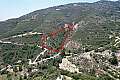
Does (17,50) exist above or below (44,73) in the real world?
below

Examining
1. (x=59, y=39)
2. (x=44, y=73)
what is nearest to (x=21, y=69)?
(x=44, y=73)

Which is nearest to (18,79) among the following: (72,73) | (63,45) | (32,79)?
(32,79)

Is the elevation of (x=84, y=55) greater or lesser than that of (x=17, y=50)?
greater

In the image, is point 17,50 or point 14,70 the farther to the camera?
point 17,50

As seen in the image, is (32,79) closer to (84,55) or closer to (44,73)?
(44,73)

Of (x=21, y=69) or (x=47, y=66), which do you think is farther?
(x=21, y=69)

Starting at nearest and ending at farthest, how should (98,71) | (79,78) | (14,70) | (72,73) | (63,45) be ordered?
(79,78)
(72,73)
(98,71)
(14,70)
(63,45)

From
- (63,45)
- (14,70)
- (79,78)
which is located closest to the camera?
(79,78)

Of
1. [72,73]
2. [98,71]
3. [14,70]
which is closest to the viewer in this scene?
[72,73]

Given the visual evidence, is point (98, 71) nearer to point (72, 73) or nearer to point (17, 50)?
point (72, 73)
